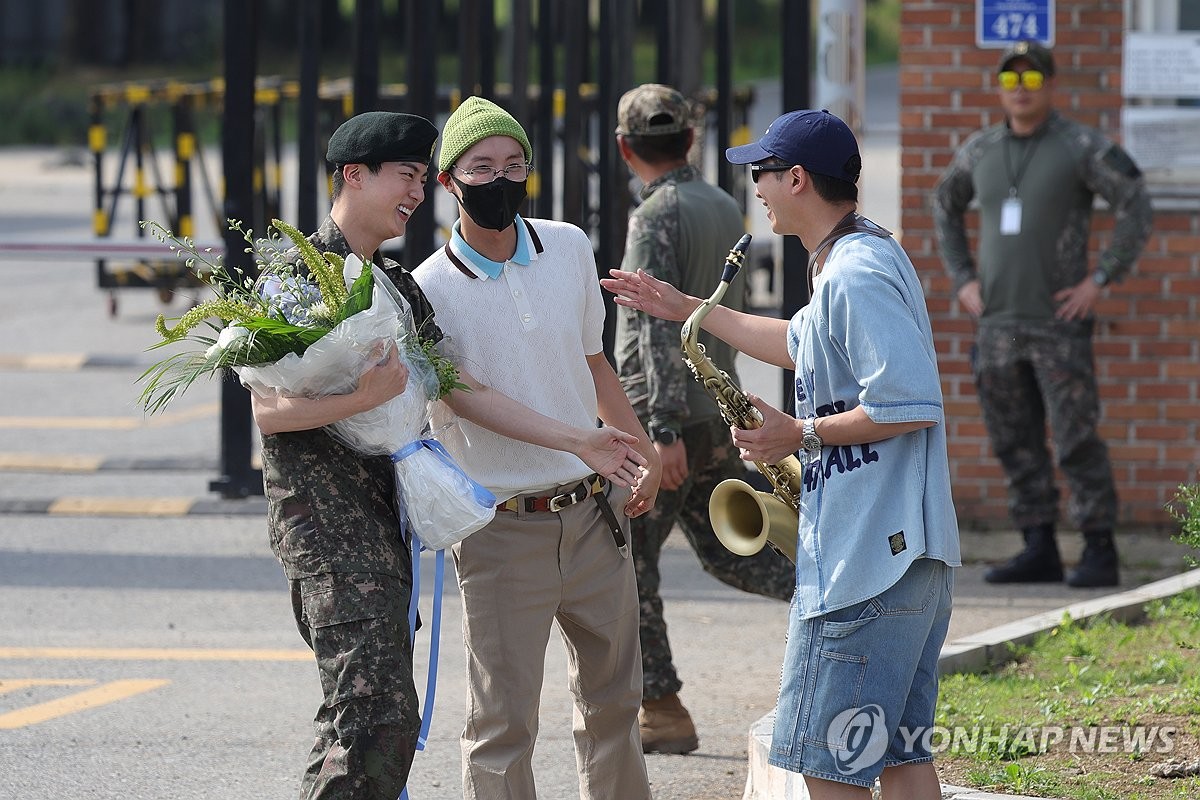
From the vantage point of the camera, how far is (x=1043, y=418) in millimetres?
7809

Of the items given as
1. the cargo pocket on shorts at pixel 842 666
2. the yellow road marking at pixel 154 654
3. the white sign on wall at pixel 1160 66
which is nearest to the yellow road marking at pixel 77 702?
the yellow road marking at pixel 154 654

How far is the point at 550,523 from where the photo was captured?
4.37m

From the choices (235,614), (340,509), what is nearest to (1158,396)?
(235,614)

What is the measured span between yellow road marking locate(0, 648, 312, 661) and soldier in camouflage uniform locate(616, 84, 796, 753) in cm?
175

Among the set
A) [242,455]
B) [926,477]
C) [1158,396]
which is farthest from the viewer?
[242,455]

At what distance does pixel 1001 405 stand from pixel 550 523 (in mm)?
3904

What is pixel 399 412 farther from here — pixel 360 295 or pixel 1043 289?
pixel 1043 289

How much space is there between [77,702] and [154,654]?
0.67 m

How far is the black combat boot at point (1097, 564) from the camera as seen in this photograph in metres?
7.56

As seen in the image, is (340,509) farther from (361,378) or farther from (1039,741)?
(1039,741)

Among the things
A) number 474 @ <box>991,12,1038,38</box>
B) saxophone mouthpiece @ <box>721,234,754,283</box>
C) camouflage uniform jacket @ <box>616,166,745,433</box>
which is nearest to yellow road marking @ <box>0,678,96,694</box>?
camouflage uniform jacket @ <box>616,166,745,433</box>

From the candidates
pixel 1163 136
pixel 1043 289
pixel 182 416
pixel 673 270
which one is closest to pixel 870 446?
pixel 673 270

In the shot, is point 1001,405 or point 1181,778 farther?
point 1001,405

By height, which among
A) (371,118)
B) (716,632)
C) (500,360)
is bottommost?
(716,632)
